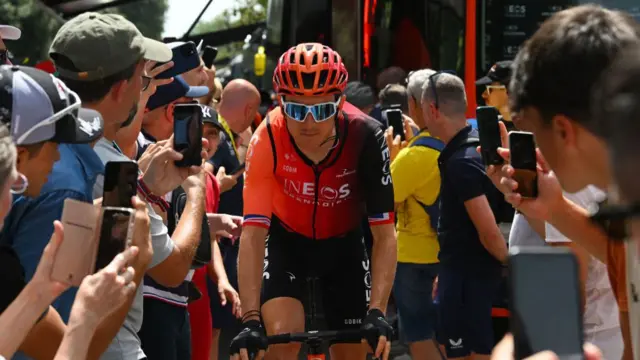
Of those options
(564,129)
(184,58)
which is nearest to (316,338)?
(184,58)

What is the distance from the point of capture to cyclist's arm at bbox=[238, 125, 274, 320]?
570 centimetres

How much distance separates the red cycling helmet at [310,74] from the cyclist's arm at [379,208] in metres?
0.33

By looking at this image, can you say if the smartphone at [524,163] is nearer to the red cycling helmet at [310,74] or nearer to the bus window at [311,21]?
the red cycling helmet at [310,74]

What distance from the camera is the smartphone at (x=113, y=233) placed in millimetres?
3150

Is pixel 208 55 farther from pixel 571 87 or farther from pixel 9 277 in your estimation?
pixel 571 87

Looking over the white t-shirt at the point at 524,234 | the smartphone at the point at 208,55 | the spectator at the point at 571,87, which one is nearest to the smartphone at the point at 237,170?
the smartphone at the point at 208,55

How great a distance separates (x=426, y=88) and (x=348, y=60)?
6.70 meters

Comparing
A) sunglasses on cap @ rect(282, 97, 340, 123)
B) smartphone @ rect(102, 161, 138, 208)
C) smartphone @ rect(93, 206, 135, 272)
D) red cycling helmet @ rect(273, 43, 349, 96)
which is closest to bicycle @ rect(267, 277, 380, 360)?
sunglasses on cap @ rect(282, 97, 340, 123)

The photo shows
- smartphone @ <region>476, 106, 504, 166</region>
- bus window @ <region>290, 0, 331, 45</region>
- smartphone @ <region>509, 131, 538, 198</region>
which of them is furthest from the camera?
bus window @ <region>290, 0, 331, 45</region>

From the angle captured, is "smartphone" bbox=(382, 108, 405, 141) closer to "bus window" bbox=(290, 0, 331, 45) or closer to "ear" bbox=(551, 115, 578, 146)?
"bus window" bbox=(290, 0, 331, 45)

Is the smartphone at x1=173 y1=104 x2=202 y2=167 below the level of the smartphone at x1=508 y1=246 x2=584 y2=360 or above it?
below

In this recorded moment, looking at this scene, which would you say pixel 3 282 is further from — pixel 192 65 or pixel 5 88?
pixel 192 65

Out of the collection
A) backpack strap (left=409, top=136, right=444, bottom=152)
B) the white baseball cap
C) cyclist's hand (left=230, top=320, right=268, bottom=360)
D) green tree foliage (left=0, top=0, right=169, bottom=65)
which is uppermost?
the white baseball cap

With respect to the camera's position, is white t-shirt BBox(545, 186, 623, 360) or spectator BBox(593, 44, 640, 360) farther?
white t-shirt BBox(545, 186, 623, 360)
